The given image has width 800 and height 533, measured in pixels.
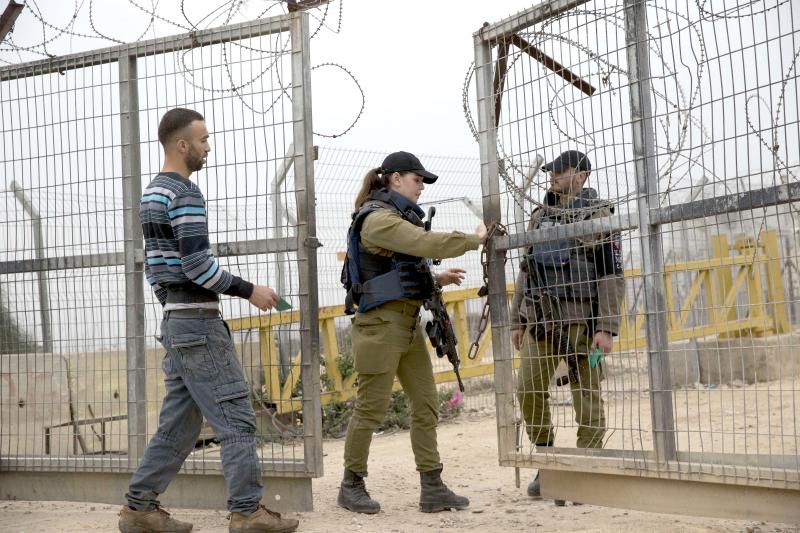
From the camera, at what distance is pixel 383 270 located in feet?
15.6

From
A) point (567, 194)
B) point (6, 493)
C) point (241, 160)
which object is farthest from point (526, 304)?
point (6, 493)

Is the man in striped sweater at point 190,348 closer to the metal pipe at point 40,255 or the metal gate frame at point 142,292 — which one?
the metal gate frame at point 142,292

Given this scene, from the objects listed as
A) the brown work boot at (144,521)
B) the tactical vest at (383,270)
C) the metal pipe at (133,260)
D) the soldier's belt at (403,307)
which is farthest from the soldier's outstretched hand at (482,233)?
the brown work boot at (144,521)

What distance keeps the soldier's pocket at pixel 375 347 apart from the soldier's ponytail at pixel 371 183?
2.19 ft

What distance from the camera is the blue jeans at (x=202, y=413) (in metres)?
4.05

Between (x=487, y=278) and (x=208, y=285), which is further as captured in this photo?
(x=487, y=278)

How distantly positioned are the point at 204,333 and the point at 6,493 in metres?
2.13

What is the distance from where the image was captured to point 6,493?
5293 millimetres

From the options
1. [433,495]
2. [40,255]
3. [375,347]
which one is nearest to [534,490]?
[433,495]

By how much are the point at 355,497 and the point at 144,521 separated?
1.12 m

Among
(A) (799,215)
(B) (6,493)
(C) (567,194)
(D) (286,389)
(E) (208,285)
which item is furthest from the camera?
(D) (286,389)

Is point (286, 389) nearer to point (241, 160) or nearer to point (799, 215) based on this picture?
point (241, 160)

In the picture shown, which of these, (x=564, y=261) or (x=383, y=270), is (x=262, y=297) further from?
(x=564, y=261)

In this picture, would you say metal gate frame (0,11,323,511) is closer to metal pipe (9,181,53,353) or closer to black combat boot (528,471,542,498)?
metal pipe (9,181,53,353)
